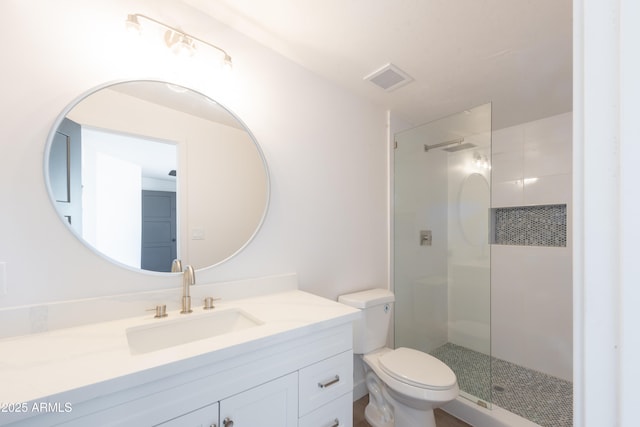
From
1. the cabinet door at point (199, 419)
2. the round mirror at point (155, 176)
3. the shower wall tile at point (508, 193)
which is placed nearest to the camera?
the cabinet door at point (199, 419)

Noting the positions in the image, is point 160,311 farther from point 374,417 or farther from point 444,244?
point 444,244

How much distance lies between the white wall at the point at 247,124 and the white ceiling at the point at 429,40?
13 centimetres

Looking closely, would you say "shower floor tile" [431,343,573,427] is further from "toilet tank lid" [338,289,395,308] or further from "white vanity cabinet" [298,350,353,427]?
"white vanity cabinet" [298,350,353,427]

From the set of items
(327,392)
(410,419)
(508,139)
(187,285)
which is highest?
(508,139)

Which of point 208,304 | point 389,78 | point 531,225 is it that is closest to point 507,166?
point 531,225

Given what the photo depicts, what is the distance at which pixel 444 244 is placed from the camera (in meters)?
2.46

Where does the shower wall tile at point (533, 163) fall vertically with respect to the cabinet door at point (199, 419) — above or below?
above

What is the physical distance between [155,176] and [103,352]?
28.1 inches

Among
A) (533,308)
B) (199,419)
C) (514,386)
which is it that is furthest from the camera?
(533,308)

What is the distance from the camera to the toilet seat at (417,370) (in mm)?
1376

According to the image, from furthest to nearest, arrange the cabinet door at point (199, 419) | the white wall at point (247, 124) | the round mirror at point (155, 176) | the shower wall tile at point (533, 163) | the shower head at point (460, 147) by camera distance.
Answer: the shower wall tile at point (533, 163) → the shower head at point (460, 147) → the round mirror at point (155, 176) → the white wall at point (247, 124) → the cabinet door at point (199, 419)

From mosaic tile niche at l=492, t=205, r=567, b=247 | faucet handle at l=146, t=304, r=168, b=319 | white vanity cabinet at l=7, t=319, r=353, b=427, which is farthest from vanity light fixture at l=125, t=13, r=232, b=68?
mosaic tile niche at l=492, t=205, r=567, b=247

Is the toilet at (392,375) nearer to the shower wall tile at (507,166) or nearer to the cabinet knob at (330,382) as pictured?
the cabinet knob at (330,382)

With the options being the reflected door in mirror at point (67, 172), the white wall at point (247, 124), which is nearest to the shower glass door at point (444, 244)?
the white wall at point (247, 124)
